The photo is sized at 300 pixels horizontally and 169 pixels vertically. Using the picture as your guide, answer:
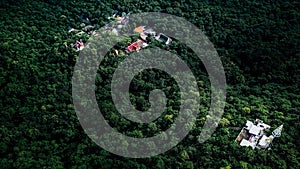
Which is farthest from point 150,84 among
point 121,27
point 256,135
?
point 121,27

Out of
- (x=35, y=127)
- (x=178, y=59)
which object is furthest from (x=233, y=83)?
(x=35, y=127)

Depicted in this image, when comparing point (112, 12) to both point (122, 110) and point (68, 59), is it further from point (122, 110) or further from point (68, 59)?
point (122, 110)

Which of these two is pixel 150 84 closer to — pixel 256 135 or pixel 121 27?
pixel 256 135

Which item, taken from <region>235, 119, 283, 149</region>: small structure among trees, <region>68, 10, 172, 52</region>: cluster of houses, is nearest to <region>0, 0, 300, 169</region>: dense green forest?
<region>235, 119, 283, 149</region>: small structure among trees

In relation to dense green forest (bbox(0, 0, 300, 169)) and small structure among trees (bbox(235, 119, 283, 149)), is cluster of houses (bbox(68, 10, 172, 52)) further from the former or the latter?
small structure among trees (bbox(235, 119, 283, 149))

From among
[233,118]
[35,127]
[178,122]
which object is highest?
[233,118]

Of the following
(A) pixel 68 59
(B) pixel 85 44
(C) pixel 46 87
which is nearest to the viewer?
(C) pixel 46 87
